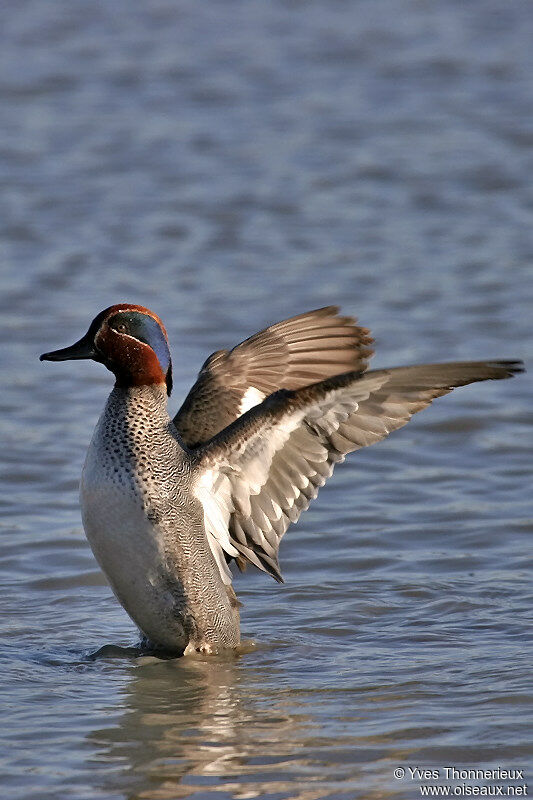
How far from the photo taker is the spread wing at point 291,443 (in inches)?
212

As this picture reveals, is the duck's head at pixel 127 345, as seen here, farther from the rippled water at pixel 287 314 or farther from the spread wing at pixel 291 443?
the rippled water at pixel 287 314

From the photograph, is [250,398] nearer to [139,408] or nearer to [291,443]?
[139,408]

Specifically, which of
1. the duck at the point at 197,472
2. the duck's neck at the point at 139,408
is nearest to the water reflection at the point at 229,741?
the duck at the point at 197,472

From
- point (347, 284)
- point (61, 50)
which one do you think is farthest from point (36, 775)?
point (61, 50)

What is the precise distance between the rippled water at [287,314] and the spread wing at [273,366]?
90cm

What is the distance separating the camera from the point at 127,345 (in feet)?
19.6

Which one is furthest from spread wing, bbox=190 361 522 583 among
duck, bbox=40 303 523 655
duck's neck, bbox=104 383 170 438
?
duck's neck, bbox=104 383 170 438

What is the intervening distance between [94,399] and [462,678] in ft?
12.7

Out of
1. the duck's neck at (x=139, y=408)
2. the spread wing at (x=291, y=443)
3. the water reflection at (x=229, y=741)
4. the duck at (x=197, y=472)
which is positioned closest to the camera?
the water reflection at (x=229, y=741)

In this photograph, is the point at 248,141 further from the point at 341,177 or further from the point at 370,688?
the point at 370,688

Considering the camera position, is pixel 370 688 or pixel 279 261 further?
pixel 279 261

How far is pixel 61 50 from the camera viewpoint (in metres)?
16.9

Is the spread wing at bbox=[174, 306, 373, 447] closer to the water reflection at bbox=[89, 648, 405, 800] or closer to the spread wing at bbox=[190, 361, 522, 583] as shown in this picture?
the spread wing at bbox=[190, 361, 522, 583]

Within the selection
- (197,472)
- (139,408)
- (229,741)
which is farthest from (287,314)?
(229,741)
